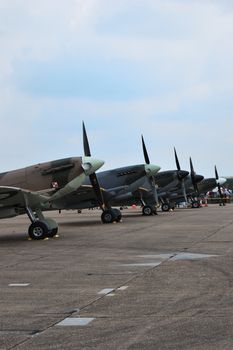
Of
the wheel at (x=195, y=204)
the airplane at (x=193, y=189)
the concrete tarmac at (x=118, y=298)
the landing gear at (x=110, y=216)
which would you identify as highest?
the concrete tarmac at (x=118, y=298)

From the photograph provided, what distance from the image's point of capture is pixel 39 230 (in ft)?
60.0

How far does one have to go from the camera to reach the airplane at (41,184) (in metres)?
18.3

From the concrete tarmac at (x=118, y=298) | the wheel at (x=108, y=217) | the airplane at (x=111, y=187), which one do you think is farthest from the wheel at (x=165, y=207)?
the concrete tarmac at (x=118, y=298)

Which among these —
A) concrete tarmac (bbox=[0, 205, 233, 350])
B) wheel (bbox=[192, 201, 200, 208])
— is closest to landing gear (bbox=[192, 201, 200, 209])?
wheel (bbox=[192, 201, 200, 208])

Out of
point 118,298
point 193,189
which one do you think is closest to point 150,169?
point 193,189

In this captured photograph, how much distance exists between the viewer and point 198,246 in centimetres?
1469

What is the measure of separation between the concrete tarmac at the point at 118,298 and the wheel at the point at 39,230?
3485 millimetres

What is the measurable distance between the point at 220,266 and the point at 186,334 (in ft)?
16.8

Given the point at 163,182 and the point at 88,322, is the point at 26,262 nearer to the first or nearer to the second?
the point at 88,322

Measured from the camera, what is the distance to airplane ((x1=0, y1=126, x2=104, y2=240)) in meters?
18.3

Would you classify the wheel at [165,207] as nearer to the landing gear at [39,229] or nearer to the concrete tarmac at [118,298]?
the landing gear at [39,229]

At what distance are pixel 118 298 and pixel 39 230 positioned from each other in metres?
10.8

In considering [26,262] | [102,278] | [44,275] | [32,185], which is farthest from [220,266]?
[32,185]

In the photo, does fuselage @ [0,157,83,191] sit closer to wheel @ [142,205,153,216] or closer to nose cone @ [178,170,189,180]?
wheel @ [142,205,153,216]
